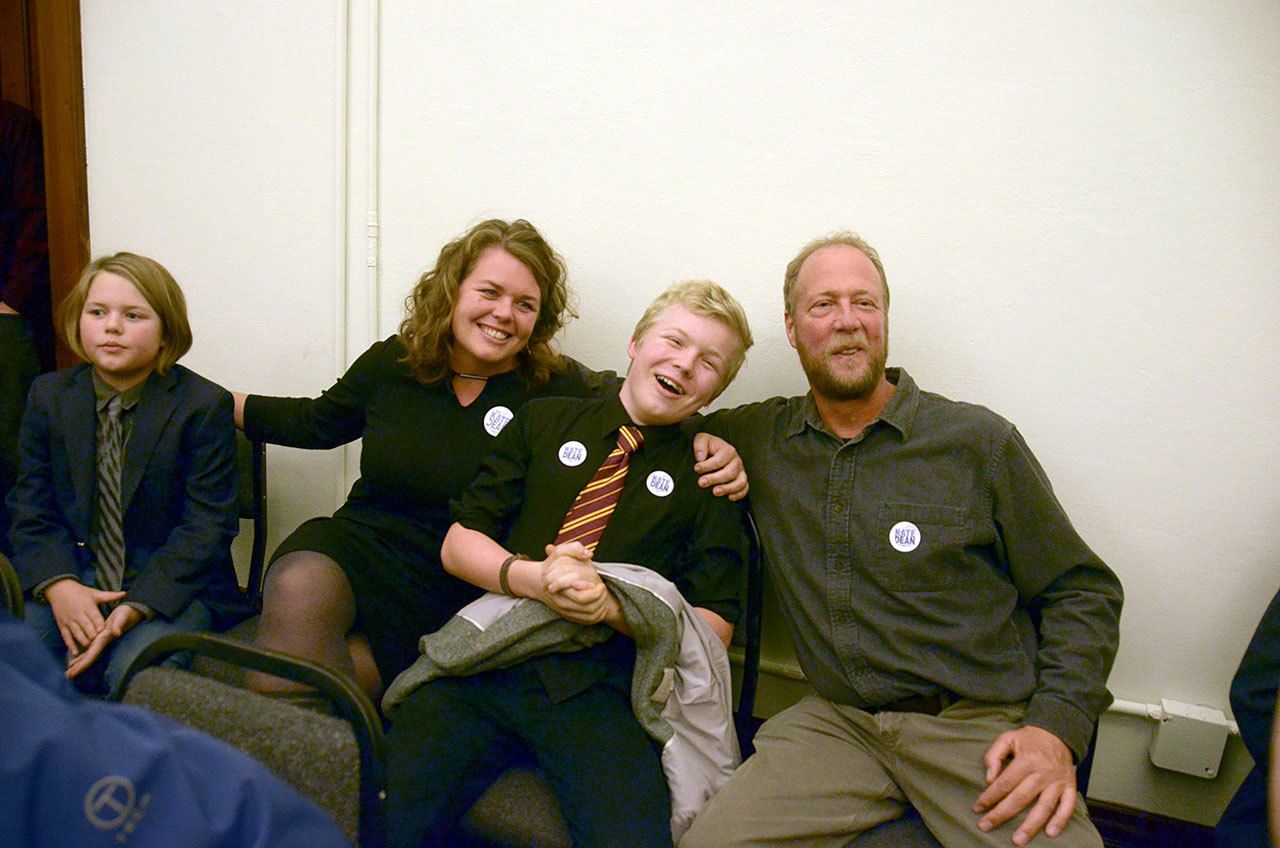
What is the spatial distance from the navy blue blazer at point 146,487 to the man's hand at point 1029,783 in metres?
1.94

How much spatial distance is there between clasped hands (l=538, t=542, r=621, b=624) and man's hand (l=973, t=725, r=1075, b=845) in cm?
80

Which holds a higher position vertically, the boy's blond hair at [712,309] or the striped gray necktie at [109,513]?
the boy's blond hair at [712,309]

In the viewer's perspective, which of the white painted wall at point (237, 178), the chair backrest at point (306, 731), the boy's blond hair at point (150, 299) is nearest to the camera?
the chair backrest at point (306, 731)

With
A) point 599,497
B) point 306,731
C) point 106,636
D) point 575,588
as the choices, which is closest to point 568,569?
point 575,588

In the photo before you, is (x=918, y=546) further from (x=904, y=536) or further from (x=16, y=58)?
(x=16, y=58)

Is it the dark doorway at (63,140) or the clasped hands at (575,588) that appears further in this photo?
the dark doorway at (63,140)

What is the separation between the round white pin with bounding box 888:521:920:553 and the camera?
63.1 inches

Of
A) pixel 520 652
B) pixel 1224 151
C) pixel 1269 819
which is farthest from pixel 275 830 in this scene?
pixel 1224 151

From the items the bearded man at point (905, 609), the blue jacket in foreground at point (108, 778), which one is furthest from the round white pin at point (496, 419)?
the blue jacket in foreground at point (108, 778)

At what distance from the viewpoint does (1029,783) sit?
136 centimetres

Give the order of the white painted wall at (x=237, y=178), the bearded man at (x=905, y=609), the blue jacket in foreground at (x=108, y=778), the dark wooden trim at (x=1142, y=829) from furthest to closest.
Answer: the white painted wall at (x=237, y=178) < the dark wooden trim at (x=1142, y=829) < the bearded man at (x=905, y=609) < the blue jacket in foreground at (x=108, y=778)

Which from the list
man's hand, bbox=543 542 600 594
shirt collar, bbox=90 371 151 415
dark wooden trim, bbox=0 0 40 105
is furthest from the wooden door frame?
man's hand, bbox=543 542 600 594

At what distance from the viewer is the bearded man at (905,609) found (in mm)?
1426

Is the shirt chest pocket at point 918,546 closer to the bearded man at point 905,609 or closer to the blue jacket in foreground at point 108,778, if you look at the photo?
the bearded man at point 905,609
